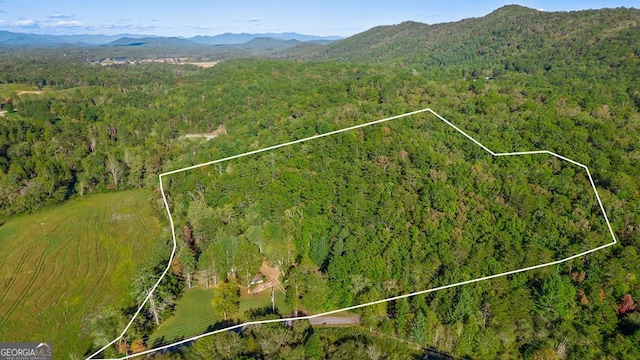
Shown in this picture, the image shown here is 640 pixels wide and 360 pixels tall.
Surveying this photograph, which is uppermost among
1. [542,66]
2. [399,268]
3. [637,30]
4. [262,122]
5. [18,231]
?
[637,30]

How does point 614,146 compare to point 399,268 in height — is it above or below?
above

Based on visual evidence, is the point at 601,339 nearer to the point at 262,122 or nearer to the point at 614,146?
the point at 614,146

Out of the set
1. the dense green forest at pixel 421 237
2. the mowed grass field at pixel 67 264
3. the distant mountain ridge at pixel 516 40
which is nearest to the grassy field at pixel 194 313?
the dense green forest at pixel 421 237

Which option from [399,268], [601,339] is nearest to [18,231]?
[399,268]
